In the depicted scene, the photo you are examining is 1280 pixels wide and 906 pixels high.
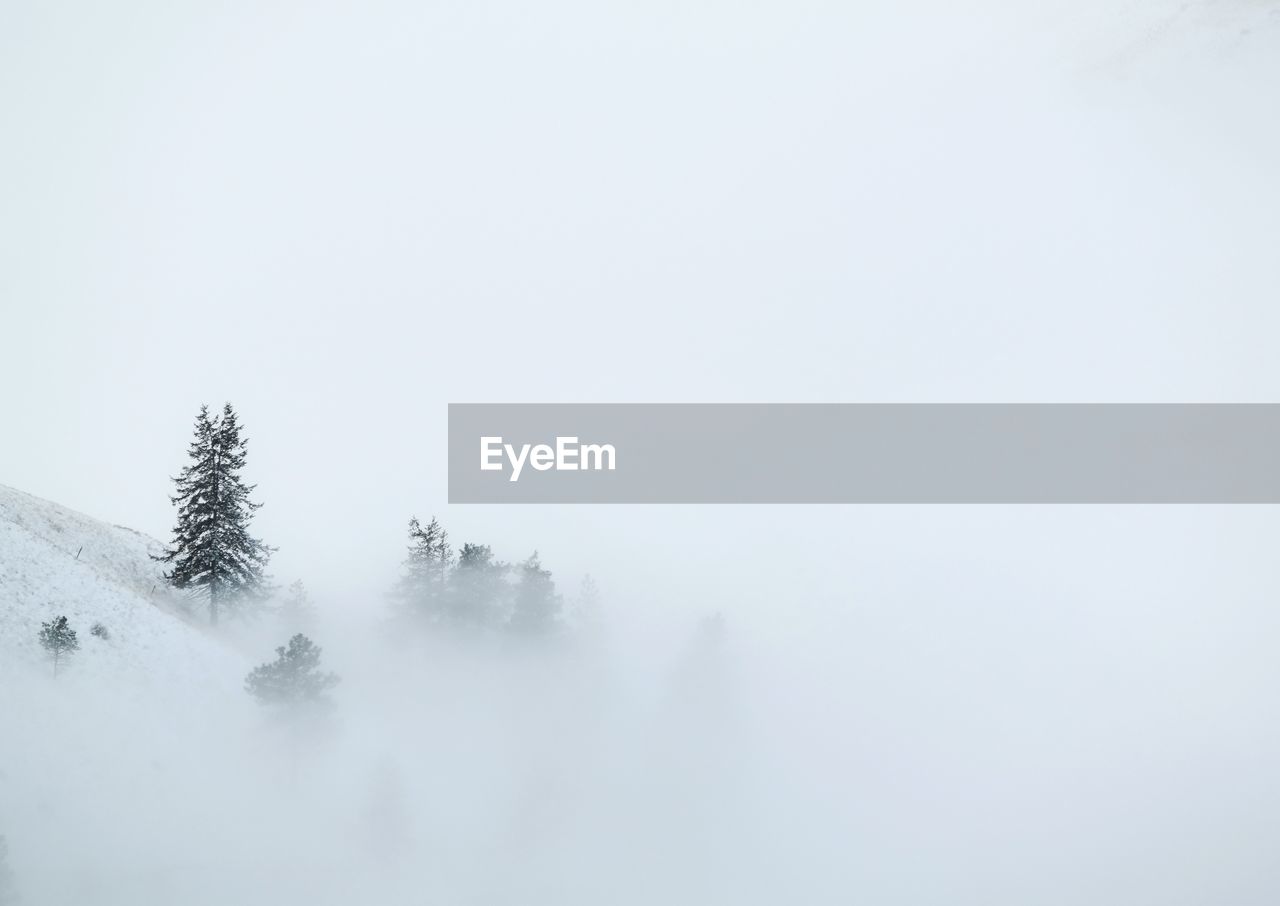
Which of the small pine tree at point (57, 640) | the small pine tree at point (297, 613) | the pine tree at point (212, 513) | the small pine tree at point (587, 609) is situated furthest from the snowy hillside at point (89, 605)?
the small pine tree at point (587, 609)

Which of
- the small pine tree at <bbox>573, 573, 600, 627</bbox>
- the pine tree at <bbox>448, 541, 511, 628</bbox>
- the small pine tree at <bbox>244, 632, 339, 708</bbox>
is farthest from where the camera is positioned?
the small pine tree at <bbox>573, 573, 600, 627</bbox>

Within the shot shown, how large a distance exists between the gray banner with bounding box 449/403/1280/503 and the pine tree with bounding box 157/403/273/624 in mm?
60846

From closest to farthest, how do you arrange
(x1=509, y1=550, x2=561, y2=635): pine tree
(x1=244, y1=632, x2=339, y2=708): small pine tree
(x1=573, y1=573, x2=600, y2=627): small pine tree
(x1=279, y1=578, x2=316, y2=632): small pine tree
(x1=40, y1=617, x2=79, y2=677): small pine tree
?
1. (x1=40, y1=617, x2=79, y2=677): small pine tree
2. (x1=244, y1=632, x2=339, y2=708): small pine tree
3. (x1=279, y1=578, x2=316, y2=632): small pine tree
4. (x1=509, y1=550, x2=561, y2=635): pine tree
5. (x1=573, y1=573, x2=600, y2=627): small pine tree

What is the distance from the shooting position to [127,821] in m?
31.7

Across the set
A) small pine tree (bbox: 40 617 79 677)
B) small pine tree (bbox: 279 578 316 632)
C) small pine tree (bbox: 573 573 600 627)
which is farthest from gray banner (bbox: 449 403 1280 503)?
small pine tree (bbox: 40 617 79 677)

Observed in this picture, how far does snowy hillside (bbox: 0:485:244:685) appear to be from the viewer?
34.5 meters

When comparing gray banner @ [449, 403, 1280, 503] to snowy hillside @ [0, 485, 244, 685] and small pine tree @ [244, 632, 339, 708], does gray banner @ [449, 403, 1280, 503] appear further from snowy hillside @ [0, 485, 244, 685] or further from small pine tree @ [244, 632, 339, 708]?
small pine tree @ [244, 632, 339, 708]

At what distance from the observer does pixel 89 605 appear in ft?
121

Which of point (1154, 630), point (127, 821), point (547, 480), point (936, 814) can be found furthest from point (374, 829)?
point (547, 480)

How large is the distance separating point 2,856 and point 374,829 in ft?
49.5

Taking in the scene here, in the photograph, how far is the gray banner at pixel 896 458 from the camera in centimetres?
12081

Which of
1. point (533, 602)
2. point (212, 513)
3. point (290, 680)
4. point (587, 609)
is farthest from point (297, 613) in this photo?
point (587, 609)

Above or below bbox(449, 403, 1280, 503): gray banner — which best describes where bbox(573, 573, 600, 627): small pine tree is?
below

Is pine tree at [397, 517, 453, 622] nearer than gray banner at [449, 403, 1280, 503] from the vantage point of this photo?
Yes
